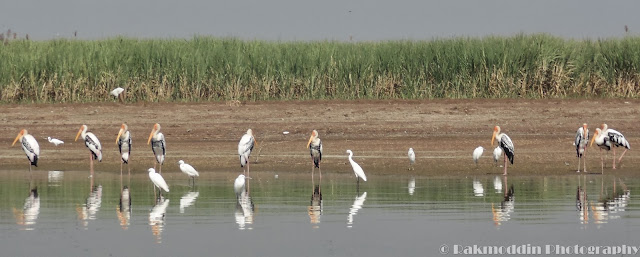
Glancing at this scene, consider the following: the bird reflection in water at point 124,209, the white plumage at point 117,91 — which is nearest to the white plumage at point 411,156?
the bird reflection in water at point 124,209

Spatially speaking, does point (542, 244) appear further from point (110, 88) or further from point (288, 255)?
point (110, 88)

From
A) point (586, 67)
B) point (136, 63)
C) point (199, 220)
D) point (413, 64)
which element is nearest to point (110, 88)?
point (136, 63)

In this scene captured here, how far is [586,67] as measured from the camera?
30.0m

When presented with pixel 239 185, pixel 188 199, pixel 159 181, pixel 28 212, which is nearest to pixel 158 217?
pixel 28 212

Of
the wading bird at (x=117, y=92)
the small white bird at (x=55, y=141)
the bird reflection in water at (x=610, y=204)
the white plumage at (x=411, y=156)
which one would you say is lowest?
the bird reflection in water at (x=610, y=204)

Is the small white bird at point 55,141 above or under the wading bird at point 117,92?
under

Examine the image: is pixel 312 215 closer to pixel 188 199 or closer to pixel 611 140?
pixel 188 199

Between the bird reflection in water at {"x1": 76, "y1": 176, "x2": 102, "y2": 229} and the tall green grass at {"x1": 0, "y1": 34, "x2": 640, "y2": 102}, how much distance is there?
37.6 feet

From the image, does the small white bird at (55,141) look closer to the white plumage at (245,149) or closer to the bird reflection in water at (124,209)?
the white plumage at (245,149)

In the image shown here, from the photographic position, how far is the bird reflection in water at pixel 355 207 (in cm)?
1411

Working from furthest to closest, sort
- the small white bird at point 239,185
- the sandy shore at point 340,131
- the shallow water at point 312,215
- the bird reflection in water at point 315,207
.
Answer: the sandy shore at point 340,131 < the small white bird at point 239,185 < the bird reflection in water at point 315,207 < the shallow water at point 312,215

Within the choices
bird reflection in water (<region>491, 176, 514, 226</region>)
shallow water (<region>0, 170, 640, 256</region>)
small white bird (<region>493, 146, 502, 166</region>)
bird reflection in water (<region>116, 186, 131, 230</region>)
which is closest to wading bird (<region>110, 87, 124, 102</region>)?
shallow water (<region>0, 170, 640, 256</region>)

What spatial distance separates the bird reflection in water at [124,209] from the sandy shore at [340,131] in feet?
12.2

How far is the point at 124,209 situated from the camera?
15.4 m
